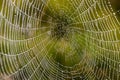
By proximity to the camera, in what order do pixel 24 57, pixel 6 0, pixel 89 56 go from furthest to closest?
pixel 89 56, pixel 24 57, pixel 6 0

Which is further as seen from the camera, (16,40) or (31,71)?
(31,71)

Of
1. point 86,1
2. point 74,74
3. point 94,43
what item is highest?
point 86,1

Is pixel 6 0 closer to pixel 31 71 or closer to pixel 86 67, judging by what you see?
pixel 31 71

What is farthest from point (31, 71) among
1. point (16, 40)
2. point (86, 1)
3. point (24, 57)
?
point (86, 1)

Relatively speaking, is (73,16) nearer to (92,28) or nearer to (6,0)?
(92,28)

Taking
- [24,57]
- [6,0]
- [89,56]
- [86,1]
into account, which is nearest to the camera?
[6,0]

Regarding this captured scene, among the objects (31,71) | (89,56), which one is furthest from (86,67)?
(31,71)

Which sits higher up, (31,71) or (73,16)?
(73,16)
